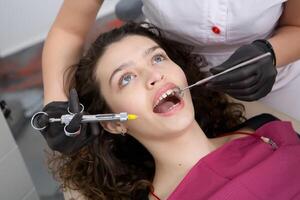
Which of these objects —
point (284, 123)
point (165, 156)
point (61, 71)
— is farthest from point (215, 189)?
point (61, 71)

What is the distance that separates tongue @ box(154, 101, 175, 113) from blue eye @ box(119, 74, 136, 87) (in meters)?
0.12

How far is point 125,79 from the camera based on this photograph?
1.10 meters

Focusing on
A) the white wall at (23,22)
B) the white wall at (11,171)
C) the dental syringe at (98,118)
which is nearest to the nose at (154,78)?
the dental syringe at (98,118)

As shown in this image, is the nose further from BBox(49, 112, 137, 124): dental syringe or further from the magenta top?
the magenta top

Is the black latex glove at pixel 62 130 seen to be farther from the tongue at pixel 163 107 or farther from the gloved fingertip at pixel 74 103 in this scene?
the tongue at pixel 163 107

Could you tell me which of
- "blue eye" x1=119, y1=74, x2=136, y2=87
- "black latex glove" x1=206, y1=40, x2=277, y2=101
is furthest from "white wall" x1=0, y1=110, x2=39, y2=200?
"black latex glove" x1=206, y1=40, x2=277, y2=101

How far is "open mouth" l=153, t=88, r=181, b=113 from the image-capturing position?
107 centimetres

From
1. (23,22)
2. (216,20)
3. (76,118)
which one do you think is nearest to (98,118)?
(76,118)

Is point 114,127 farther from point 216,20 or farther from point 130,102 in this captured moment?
point 216,20

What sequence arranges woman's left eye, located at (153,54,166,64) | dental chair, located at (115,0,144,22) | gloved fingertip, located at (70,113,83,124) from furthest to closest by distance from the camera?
dental chair, located at (115,0,144,22)
woman's left eye, located at (153,54,166,64)
gloved fingertip, located at (70,113,83,124)

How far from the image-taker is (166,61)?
3.79 ft

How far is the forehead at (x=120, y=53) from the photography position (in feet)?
3.67

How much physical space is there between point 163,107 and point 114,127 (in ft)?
0.56

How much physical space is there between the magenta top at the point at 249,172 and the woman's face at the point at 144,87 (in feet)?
0.52
